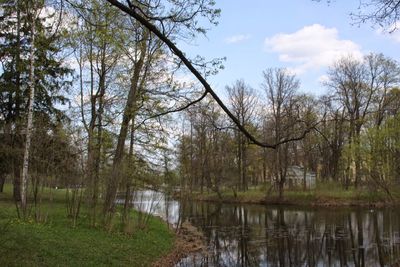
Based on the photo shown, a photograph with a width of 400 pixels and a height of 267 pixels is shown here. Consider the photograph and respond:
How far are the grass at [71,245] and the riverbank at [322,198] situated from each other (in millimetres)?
27367

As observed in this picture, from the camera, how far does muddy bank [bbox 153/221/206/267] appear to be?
15.2 m

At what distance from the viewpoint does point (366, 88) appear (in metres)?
53.3

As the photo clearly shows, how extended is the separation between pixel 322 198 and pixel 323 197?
0.14 metres

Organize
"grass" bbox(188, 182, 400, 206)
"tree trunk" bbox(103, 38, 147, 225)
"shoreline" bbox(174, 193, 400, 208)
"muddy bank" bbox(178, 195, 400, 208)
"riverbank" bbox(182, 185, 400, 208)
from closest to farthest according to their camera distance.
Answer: "tree trunk" bbox(103, 38, 147, 225)
"muddy bank" bbox(178, 195, 400, 208)
"shoreline" bbox(174, 193, 400, 208)
"riverbank" bbox(182, 185, 400, 208)
"grass" bbox(188, 182, 400, 206)

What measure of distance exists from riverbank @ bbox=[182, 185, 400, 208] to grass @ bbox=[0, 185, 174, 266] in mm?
27367

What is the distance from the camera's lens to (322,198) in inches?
1781

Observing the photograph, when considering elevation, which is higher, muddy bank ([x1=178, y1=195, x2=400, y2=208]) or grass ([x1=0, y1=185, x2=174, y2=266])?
muddy bank ([x1=178, y1=195, x2=400, y2=208])

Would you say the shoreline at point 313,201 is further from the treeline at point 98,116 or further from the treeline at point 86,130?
the treeline at point 86,130

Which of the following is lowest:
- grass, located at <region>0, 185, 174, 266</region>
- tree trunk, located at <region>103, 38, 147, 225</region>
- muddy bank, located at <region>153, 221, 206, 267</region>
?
muddy bank, located at <region>153, 221, 206, 267</region>

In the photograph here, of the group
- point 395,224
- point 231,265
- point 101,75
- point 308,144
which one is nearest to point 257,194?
point 308,144

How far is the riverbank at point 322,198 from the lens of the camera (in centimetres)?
4225

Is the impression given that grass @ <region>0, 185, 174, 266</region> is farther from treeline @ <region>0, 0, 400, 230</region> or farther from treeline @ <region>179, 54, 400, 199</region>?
treeline @ <region>179, 54, 400, 199</region>

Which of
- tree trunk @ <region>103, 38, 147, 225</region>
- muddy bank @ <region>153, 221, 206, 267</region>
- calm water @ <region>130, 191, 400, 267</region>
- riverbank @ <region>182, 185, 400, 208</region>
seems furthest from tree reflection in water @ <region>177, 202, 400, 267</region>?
riverbank @ <region>182, 185, 400, 208</region>

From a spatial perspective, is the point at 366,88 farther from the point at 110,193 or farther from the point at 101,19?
the point at 101,19
